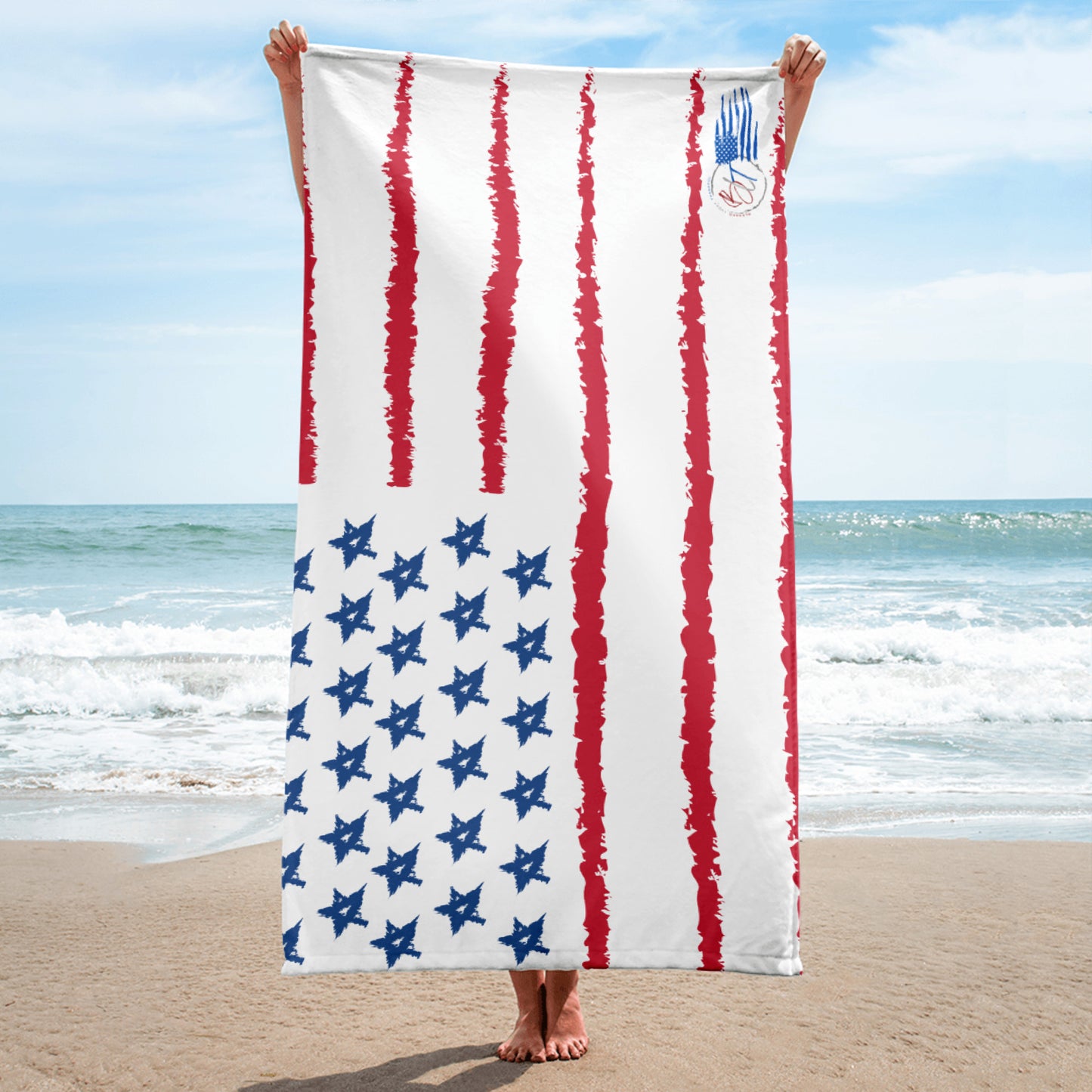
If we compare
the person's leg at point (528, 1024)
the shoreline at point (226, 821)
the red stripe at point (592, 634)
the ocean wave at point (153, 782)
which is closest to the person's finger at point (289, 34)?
the red stripe at point (592, 634)

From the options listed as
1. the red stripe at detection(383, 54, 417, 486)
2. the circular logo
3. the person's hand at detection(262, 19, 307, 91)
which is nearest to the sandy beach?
the red stripe at detection(383, 54, 417, 486)

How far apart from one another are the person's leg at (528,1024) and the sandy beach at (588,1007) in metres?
0.03

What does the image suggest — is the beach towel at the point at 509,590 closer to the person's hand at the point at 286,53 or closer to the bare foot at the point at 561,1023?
the person's hand at the point at 286,53

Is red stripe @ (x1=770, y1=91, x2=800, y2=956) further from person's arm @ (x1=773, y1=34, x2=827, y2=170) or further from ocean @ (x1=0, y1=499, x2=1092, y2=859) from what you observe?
ocean @ (x1=0, y1=499, x2=1092, y2=859)

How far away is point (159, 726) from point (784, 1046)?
5.77m

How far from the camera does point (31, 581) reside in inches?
661

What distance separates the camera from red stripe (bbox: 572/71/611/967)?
6.00 feet

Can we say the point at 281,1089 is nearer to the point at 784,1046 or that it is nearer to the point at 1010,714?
the point at 784,1046

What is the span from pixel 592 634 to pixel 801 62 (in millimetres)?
1165

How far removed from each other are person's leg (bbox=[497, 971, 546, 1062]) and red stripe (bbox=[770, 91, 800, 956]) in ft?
2.15

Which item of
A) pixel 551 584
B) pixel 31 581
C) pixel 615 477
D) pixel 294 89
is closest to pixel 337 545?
pixel 551 584

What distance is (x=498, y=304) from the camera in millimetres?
1855

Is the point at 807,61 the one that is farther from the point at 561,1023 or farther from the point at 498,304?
the point at 561,1023

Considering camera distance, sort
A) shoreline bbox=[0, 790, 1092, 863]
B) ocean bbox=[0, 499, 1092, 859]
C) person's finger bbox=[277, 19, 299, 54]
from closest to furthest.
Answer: person's finger bbox=[277, 19, 299, 54] < shoreline bbox=[0, 790, 1092, 863] < ocean bbox=[0, 499, 1092, 859]
